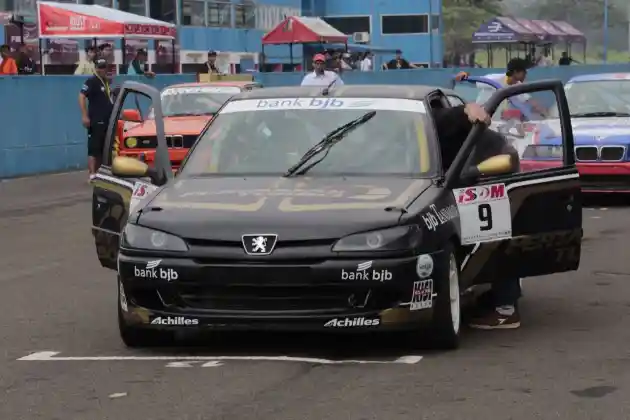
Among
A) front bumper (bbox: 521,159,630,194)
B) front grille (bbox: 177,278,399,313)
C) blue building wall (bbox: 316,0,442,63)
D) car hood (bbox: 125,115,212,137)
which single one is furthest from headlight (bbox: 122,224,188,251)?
blue building wall (bbox: 316,0,442,63)

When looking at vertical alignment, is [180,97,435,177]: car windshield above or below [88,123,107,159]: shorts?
above

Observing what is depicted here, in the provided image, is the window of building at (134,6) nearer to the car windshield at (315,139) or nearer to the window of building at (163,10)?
the window of building at (163,10)

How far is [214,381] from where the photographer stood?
24.0 ft

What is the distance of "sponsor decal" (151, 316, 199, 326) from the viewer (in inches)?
306

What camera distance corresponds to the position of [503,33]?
6147 cm

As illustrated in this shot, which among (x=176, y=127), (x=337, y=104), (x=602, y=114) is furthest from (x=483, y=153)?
(x=176, y=127)

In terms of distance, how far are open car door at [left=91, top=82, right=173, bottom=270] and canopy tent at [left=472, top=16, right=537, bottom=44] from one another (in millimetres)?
49474

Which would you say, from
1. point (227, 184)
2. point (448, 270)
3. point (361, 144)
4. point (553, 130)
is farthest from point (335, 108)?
point (553, 130)

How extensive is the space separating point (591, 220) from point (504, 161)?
7476 mm

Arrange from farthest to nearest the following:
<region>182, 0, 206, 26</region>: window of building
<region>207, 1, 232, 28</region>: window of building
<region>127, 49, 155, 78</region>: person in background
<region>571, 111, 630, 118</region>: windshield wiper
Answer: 1. <region>207, 1, 232, 28</region>: window of building
2. <region>182, 0, 206, 26</region>: window of building
3. <region>127, 49, 155, 78</region>: person in background
4. <region>571, 111, 630, 118</region>: windshield wiper

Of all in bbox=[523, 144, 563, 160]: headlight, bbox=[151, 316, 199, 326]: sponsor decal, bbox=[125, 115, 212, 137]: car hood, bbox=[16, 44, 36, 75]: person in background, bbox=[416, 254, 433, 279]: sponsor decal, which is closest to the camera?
bbox=[416, 254, 433, 279]: sponsor decal

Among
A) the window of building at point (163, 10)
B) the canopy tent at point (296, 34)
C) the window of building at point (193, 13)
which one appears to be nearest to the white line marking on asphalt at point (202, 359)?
A: the canopy tent at point (296, 34)

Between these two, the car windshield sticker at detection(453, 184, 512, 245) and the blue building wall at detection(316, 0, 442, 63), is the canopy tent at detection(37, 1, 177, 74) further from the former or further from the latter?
the blue building wall at detection(316, 0, 442, 63)

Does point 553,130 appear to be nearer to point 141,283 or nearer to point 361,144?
point 361,144
